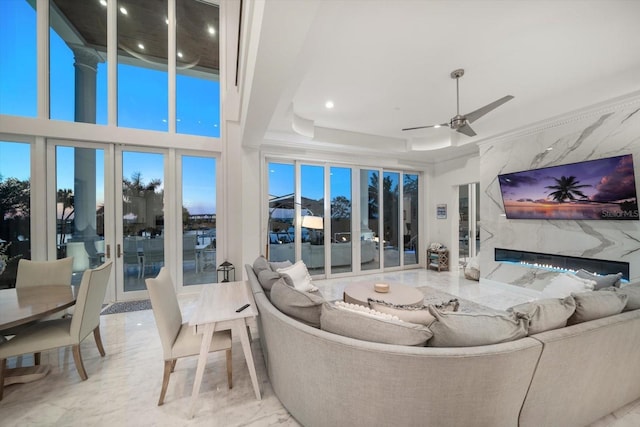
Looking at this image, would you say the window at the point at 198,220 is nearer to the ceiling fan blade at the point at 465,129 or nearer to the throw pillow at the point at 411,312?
the throw pillow at the point at 411,312

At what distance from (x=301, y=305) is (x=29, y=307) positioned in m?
2.29

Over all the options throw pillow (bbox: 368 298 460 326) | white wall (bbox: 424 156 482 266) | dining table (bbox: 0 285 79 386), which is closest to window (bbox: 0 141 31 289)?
dining table (bbox: 0 285 79 386)

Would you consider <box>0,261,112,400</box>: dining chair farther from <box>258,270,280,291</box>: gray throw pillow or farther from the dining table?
<box>258,270,280,291</box>: gray throw pillow

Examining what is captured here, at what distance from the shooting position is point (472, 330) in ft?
4.57

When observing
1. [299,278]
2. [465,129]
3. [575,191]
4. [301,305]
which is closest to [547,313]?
[301,305]

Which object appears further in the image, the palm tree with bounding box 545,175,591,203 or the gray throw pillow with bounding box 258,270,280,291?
the palm tree with bounding box 545,175,591,203

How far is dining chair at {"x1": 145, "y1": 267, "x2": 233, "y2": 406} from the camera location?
1.80 meters

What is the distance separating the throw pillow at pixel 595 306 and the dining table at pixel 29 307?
3.87 m

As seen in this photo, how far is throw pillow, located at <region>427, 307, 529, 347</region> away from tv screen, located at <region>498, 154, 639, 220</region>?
11.6ft

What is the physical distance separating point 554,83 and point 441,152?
2.63m

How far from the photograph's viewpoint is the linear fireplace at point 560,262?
11.5 ft

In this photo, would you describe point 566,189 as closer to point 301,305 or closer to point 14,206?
point 301,305

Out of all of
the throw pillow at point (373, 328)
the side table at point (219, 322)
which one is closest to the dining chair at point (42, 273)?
the side table at point (219, 322)

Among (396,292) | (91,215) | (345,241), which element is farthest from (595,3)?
(91,215)
